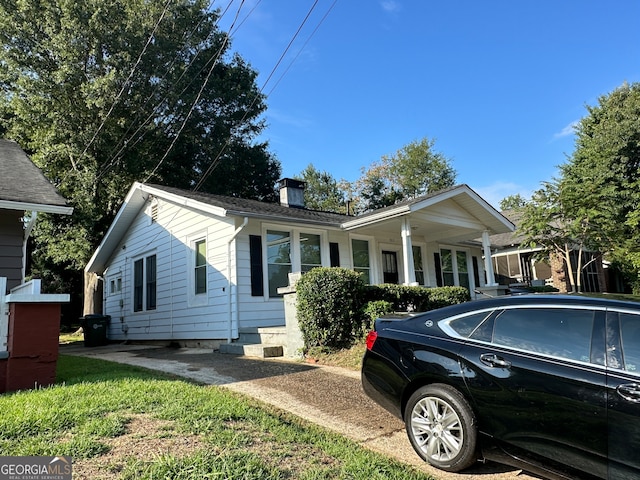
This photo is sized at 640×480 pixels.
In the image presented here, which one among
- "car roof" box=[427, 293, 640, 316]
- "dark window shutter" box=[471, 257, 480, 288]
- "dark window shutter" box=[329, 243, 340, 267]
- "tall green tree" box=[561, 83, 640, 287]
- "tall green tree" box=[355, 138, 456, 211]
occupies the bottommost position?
"car roof" box=[427, 293, 640, 316]

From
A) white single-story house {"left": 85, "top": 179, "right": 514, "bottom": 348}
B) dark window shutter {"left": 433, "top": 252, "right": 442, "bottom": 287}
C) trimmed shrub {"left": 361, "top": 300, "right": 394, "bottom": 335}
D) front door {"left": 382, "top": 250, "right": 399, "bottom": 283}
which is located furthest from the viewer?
dark window shutter {"left": 433, "top": 252, "right": 442, "bottom": 287}

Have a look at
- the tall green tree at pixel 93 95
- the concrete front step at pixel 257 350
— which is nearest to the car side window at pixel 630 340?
the concrete front step at pixel 257 350

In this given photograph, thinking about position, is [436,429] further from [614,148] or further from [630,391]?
[614,148]

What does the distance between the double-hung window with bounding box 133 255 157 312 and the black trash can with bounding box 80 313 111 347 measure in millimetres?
1249

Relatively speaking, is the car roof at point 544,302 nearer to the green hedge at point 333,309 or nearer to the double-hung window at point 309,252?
the green hedge at point 333,309

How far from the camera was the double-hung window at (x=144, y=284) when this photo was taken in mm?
13483

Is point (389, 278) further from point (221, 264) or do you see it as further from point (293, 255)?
point (221, 264)

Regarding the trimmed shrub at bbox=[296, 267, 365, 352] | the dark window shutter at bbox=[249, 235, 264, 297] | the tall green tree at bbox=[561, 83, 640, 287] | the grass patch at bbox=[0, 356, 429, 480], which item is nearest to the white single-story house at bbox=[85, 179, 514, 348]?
the dark window shutter at bbox=[249, 235, 264, 297]

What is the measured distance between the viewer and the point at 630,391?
7.61 ft

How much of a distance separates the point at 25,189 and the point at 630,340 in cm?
863

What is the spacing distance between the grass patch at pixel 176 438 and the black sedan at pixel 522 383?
18.7 inches

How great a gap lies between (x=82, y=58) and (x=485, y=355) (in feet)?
68.1

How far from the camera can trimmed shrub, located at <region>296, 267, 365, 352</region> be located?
7.63 metres

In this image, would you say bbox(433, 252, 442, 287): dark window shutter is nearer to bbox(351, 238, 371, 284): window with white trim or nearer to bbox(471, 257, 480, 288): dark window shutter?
bbox(471, 257, 480, 288): dark window shutter
